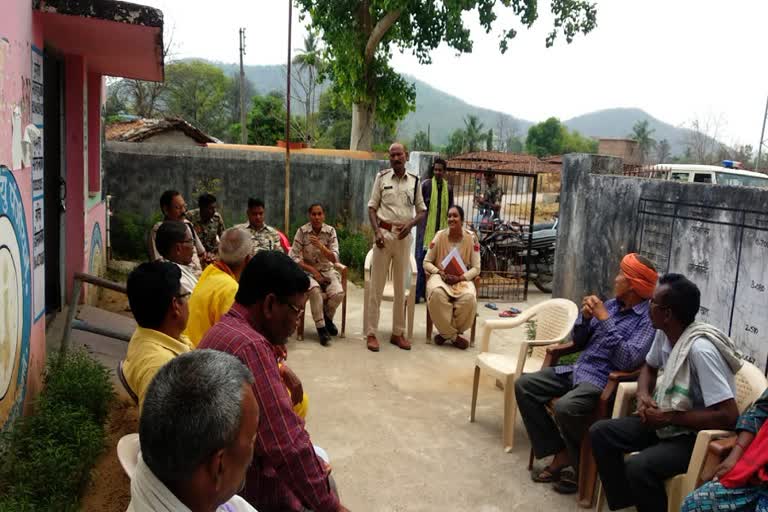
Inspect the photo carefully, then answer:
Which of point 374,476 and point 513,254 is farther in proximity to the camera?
point 513,254

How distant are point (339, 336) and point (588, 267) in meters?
2.70

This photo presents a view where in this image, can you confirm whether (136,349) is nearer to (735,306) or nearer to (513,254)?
(735,306)

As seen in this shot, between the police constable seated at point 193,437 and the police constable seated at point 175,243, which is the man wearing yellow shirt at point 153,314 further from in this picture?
the police constable seated at point 175,243

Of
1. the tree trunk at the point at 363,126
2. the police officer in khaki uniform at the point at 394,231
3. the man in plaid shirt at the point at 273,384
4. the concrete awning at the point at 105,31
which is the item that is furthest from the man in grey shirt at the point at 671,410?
the tree trunk at the point at 363,126

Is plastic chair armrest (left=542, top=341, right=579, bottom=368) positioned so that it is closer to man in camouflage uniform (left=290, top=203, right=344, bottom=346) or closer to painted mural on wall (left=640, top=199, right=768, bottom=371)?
painted mural on wall (left=640, top=199, right=768, bottom=371)

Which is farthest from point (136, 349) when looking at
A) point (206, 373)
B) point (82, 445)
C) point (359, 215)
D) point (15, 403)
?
point (359, 215)

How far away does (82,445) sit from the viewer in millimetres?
3293

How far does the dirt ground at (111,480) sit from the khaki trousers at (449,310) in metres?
3.42

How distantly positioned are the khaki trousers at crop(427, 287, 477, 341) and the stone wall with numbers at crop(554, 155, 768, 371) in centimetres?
94

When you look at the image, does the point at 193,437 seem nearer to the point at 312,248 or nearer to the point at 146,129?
the point at 312,248

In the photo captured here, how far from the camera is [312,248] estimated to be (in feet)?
22.6

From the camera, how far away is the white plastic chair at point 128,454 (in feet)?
5.90

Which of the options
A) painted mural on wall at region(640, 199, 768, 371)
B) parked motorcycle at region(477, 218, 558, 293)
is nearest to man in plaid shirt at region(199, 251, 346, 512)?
painted mural on wall at region(640, 199, 768, 371)

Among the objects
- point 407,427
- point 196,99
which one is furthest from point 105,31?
point 196,99
